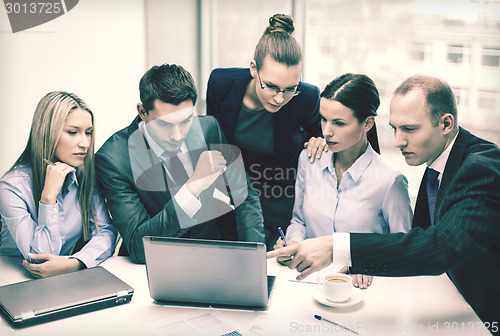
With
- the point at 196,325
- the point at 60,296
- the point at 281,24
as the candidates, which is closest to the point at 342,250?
the point at 196,325

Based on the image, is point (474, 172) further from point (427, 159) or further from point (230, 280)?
point (230, 280)

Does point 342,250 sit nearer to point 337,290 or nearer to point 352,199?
point 337,290

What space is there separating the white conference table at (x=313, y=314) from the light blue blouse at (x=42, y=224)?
0.64 ft

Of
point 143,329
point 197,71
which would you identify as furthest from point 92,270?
point 197,71

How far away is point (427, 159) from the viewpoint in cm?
175

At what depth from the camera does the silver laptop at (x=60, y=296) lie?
1.35 meters

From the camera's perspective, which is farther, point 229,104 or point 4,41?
point 4,41

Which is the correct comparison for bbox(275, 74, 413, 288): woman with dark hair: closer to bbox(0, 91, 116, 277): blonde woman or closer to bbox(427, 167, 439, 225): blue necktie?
bbox(427, 167, 439, 225): blue necktie

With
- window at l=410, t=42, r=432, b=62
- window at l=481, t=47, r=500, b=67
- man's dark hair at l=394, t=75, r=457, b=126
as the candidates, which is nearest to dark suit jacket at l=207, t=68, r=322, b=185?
man's dark hair at l=394, t=75, r=457, b=126

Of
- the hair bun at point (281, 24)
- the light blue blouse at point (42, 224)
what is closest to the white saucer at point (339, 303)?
the light blue blouse at point (42, 224)

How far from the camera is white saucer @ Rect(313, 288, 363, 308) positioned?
4.56 feet

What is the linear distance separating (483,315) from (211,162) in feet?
3.38

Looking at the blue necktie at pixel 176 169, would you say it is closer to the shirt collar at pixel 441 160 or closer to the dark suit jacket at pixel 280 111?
the dark suit jacket at pixel 280 111

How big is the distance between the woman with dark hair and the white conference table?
1.15 ft
